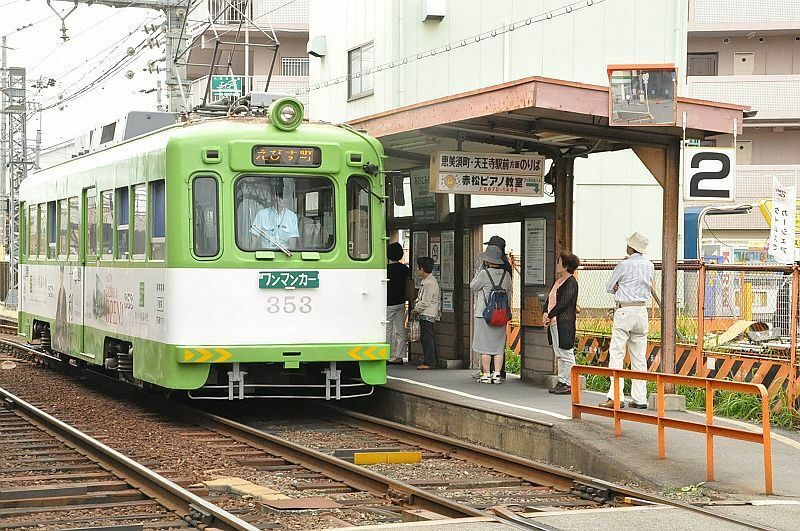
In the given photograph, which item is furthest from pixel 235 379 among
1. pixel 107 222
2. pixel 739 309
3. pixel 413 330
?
pixel 739 309

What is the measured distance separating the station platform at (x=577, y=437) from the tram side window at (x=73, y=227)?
4.47m

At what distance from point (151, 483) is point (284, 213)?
14.0 feet

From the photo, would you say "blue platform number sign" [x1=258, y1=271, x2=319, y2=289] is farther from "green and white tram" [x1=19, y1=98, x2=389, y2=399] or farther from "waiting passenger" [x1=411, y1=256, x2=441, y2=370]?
"waiting passenger" [x1=411, y1=256, x2=441, y2=370]

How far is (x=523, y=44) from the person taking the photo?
92.5 feet

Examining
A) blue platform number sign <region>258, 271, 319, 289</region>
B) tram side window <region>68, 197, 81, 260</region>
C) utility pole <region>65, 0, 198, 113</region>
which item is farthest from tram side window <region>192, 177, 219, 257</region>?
utility pole <region>65, 0, 198, 113</region>

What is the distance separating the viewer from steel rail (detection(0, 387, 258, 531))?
26.7ft

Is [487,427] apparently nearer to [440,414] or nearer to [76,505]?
[440,414]

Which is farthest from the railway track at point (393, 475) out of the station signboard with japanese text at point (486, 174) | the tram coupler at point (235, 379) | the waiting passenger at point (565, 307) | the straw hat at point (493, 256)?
the station signboard with japanese text at point (486, 174)

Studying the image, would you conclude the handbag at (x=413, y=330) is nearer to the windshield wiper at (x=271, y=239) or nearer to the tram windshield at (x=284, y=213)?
the tram windshield at (x=284, y=213)

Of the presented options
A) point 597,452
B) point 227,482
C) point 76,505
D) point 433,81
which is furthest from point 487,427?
point 433,81

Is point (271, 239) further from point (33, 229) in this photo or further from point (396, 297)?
point (33, 229)

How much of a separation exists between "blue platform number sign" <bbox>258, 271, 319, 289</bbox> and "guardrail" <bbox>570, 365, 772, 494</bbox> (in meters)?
3.10

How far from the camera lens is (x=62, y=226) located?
17.5 m

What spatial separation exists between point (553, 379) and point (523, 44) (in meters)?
15.0
